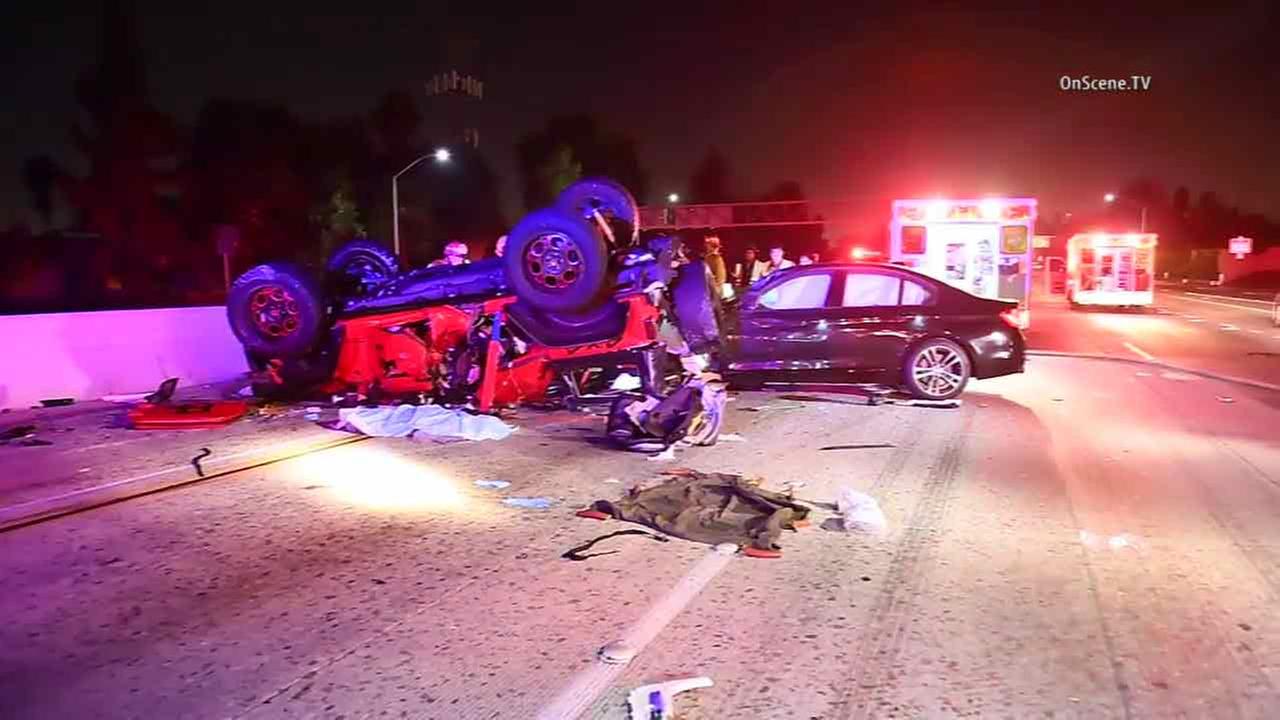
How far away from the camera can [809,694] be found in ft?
11.9

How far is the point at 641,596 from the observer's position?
462 cm

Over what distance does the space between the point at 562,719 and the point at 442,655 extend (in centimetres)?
77

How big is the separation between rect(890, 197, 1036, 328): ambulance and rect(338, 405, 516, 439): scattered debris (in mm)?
9770

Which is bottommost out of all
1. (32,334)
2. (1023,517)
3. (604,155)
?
(1023,517)

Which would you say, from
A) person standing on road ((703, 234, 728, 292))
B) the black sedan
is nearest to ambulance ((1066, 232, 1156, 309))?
person standing on road ((703, 234, 728, 292))

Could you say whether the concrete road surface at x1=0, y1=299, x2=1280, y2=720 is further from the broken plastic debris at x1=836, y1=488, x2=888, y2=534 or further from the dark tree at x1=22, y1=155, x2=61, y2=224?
the dark tree at x1=22, y1=155, x2=61, y2=224

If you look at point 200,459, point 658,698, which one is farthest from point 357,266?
point 658,698

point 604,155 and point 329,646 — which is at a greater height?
point 604,155

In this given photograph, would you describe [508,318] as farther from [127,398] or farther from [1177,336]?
Answer: [1177,336]

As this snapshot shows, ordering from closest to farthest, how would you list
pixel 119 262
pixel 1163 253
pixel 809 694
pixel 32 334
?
pixel 809 694 < pixel 32 334 < pixel 119 262 < pixel 1163 253

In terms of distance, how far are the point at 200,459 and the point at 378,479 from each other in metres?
1.71

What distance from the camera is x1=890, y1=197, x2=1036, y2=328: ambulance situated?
1620 cm

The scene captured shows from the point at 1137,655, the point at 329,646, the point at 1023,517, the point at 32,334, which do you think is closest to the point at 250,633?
the point at 329,646

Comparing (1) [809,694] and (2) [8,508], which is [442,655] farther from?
(2) [8,508]
